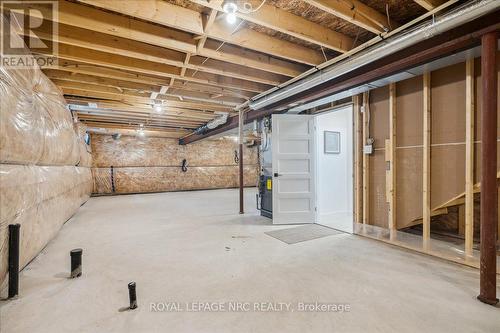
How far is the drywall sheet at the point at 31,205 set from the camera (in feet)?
6.18

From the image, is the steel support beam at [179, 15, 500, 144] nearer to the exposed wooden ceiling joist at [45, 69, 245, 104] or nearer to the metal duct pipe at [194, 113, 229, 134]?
the exposed wooden ceiling joist at [45, 69, 245, 104]

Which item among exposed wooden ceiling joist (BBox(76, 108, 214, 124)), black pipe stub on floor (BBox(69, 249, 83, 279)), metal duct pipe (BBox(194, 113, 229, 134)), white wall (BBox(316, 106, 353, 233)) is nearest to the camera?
black pipe stub on floor (BBox(69, 249, 83, 279))

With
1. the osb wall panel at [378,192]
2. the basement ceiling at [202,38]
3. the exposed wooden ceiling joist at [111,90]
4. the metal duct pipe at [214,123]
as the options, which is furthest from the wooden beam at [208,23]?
the metal duct pipe at [214,123]

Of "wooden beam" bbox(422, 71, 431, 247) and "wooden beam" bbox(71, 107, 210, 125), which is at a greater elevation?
"wooden beam" bbox(71, 107, 210, 125)

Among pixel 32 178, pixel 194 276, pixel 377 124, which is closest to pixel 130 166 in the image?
pixel 32 178

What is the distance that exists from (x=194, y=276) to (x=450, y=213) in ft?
12.6

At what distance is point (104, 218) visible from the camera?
15.7 ft

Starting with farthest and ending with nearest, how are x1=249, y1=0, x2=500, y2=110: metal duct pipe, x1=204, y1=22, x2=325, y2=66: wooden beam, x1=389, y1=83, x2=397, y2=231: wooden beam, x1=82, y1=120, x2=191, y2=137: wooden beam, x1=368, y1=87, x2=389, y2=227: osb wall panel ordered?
x1=82, y1=120, x2=191, y2=137: wooden beam < x1=368, y1=87, x2=389, y2=227: osb wall panel < x1=389, y1=83, x2=397, y2=231: wooden beam < x1=204, y1=22, x2=325, y2=66: wooden beam < x1=249, y1=0, x2=500, y2=110: metal duct pipe

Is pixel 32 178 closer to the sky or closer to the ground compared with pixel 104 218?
closer to the sky

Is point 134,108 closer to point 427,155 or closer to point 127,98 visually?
point 127,98

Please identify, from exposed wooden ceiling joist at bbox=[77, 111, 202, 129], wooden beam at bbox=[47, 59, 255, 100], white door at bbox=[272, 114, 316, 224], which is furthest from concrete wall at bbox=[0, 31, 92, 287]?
white door at bbox=[272, 114, 316, 224]

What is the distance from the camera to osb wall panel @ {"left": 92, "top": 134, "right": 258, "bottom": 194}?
862 centimetres

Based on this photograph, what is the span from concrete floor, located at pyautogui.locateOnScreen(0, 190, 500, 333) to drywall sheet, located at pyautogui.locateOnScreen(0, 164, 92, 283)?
225 millimetres

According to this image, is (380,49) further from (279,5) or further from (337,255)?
(337,255)
